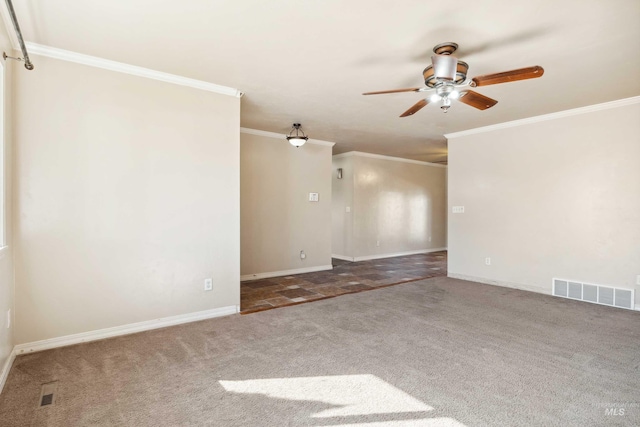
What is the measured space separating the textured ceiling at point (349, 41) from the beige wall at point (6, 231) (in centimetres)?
34

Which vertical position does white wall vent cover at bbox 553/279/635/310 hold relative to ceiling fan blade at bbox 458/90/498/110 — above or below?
below

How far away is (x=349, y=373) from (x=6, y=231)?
290 centimetres

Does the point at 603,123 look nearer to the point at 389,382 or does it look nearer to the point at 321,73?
the point at 321,73

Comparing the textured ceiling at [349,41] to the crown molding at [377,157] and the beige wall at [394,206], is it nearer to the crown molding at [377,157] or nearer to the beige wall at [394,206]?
Answer: the crown molding at [377,157]

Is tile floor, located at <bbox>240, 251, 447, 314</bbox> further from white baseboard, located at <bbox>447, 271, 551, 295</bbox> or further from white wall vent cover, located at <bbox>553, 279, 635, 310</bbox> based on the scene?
white wall vent cover, located at <bbox>553, 279, 635, 310</bbox>

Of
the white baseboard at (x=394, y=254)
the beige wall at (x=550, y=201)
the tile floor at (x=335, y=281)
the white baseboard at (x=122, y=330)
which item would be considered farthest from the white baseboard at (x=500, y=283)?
the white baseboard at (x=122, y=330)

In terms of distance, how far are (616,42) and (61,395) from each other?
4.99 meters

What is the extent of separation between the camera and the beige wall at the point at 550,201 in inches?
167

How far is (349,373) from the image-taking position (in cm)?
252

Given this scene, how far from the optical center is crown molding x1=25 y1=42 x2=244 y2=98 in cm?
290

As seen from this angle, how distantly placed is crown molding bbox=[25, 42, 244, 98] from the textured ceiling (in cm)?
9

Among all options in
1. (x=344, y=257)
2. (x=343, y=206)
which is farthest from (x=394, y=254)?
(x=343, y=206)

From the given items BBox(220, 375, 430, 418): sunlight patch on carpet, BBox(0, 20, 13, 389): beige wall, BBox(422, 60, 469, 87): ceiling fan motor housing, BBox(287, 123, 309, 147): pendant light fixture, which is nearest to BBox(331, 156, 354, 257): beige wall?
BBox(287, 123, 309, 147): pendant light fixture

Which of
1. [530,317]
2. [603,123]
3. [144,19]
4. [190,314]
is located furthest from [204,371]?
[603,123]
